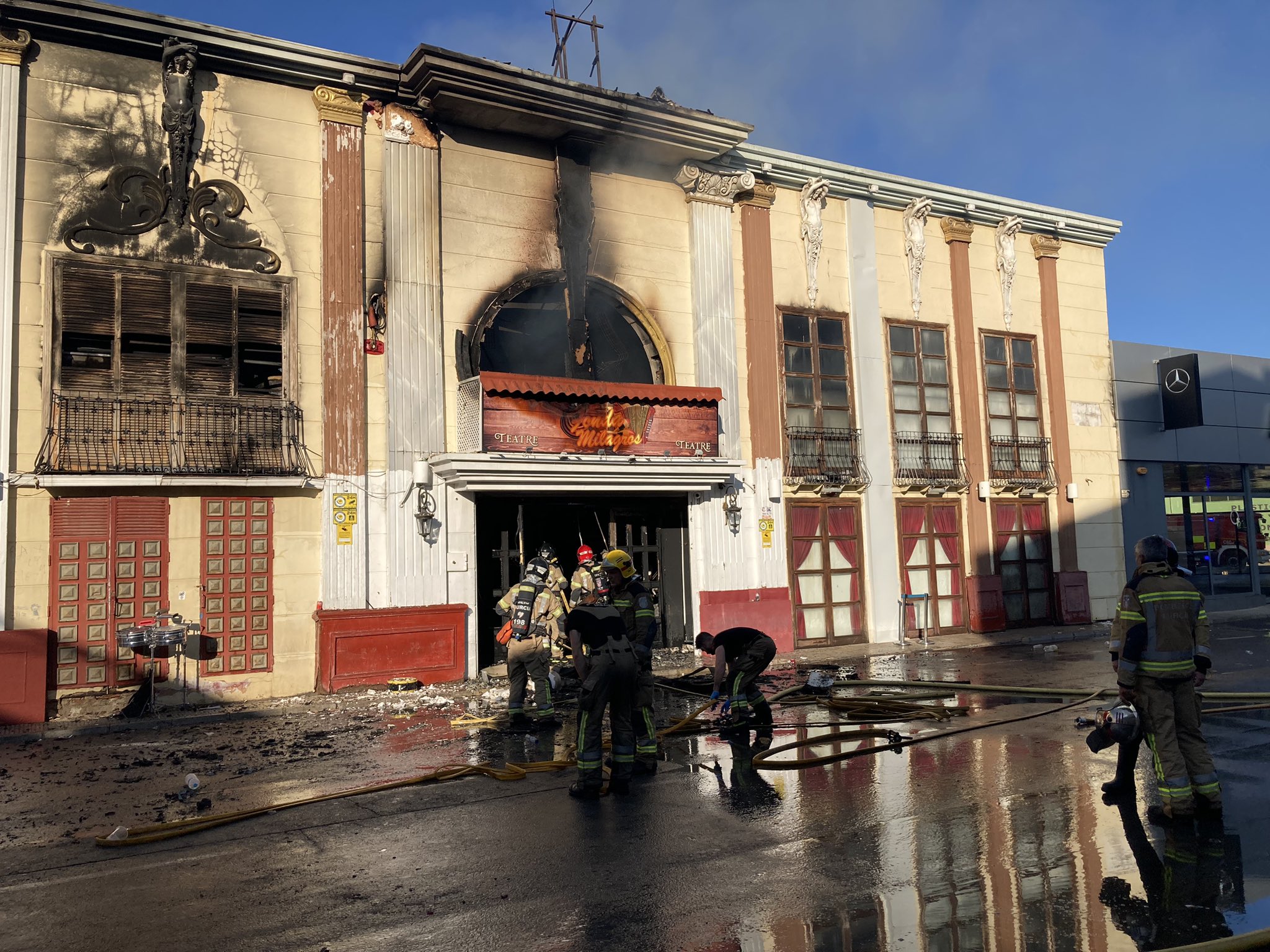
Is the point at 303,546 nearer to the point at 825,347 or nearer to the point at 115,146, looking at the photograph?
the point at 115,146

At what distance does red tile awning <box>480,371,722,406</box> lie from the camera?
15781mm

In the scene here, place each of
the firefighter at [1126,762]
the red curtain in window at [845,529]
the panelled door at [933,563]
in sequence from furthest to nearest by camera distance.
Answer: the panelled door at [933,563] → the red curtain in window at [845,529] → the firefighter at [1126,762]

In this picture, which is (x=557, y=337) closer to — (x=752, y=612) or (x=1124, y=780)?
(x=752, y=612)

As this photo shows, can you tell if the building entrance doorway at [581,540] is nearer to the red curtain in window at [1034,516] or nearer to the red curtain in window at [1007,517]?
the red curtain in window at [1007,517]

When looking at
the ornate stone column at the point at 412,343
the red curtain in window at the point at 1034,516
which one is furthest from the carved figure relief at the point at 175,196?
the red curtain in window at the point at 1034,516

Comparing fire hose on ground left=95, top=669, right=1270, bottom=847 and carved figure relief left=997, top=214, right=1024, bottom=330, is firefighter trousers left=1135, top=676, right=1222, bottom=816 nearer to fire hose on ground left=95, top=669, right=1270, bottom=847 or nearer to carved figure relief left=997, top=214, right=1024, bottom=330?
fire hose on ground left=95, top=669, right=1270, bottom=847

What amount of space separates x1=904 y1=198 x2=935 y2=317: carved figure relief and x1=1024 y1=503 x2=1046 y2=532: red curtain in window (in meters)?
5.29

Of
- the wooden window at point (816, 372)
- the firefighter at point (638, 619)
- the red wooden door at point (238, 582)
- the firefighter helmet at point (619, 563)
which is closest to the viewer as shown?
the firefighter at point (638, 619)

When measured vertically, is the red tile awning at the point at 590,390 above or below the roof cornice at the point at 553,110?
below

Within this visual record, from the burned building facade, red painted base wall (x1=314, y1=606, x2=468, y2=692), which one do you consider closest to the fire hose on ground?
red painted base wall (x1=314, y1=606, x2=468, y2=692)

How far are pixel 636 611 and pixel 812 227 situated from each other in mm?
13203

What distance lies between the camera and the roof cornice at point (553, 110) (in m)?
15.7

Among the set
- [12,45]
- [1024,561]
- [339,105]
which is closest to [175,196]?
[12,45]

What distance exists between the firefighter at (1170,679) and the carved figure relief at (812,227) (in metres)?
14.5
